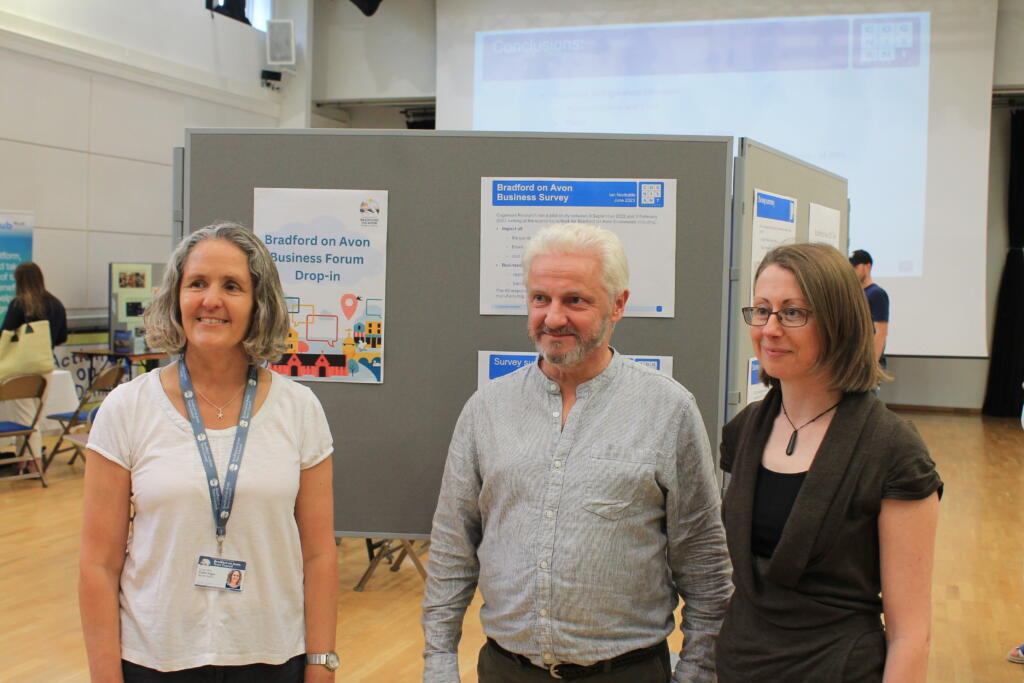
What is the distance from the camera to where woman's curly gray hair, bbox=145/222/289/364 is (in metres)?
1.54

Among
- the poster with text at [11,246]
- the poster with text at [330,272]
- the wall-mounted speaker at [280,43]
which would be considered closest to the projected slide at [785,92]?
the wall-mounted speaker at [280,43]

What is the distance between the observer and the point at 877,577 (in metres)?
1.39

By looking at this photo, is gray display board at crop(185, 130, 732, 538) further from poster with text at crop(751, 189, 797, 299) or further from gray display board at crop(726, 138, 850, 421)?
poster with text at crop(751, 189, 797, 299)

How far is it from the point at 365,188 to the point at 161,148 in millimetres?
7372

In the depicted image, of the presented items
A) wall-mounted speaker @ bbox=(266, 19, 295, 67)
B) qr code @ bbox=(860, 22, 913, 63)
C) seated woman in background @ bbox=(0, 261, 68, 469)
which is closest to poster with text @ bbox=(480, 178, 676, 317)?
seated woman in background @ bbox=(0, 261, 68, 469)

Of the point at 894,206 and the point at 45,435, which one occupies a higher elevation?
the point at 894,206

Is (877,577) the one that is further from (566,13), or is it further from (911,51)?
(566,13)

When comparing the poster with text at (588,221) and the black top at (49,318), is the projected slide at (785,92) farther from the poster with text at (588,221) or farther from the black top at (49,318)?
the poster with text at (588,221)

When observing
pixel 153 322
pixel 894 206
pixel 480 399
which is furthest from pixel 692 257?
pixel 894 206

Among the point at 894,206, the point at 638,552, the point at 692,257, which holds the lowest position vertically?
the point at 638,552

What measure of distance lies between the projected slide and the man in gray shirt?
7319mm

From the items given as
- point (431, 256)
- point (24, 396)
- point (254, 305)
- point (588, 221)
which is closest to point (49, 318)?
point (24, 396)

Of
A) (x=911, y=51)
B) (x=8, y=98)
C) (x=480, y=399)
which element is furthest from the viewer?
(x=911, y=51)

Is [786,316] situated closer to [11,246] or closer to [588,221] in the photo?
[588,221]
